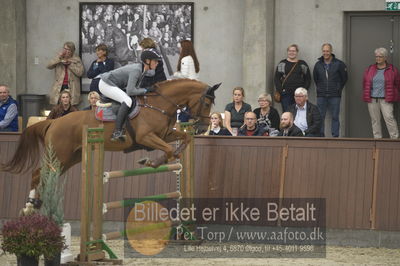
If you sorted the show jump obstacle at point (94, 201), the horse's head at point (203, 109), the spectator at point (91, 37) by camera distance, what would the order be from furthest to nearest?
1. the spectator at point (91, 37)
2. the horse's head at point (203, 109)
3. the show jump obstacle at point (94, 201)

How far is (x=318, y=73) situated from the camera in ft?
62.5

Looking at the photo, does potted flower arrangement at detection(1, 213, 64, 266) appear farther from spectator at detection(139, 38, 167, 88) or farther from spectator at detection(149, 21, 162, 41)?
spectator at detection(149, 21, 162, 41)

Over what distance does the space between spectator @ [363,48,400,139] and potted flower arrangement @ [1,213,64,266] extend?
368 inches

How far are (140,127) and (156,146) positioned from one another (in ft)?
1.16

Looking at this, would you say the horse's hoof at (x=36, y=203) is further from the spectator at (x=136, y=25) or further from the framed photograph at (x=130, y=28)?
the spectator at (x=136, y=25)

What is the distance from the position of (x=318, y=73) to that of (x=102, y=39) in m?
4.53

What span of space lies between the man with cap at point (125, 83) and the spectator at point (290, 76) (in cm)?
585

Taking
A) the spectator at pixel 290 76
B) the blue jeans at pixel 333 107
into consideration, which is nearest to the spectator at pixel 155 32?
the spectator at pixel 290 76

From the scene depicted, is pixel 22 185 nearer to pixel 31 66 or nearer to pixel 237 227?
pixel 237 227

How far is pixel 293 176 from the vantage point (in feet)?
46.9

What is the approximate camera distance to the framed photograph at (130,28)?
20609 mm

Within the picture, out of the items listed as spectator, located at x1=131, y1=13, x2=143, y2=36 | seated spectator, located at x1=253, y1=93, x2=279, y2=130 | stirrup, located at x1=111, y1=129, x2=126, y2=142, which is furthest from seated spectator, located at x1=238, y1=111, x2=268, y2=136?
spectator, located at x1=131, y1=13, x2=143, y2=36

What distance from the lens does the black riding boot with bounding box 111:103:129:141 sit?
13.4 meters

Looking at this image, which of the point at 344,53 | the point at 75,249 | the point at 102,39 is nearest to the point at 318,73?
the point at 344,53
